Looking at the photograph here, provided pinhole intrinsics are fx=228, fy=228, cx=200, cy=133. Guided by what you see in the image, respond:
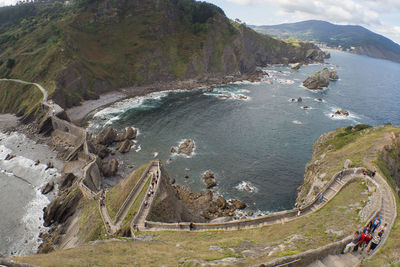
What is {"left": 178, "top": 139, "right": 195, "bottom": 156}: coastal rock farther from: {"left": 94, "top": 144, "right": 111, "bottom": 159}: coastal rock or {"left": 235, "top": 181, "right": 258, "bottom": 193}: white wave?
{"left": 94, "top": 144, "right": 111, "bottom": 159}: coastal rock

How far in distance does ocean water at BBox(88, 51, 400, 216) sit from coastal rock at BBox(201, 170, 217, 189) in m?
1.45

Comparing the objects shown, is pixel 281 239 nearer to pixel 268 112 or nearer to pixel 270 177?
pixel 270 177

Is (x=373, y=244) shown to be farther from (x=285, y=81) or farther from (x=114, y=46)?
(x=285, y=81)

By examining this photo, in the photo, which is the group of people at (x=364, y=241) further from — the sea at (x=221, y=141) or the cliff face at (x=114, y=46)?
the cliff face at (x=114, y=46)

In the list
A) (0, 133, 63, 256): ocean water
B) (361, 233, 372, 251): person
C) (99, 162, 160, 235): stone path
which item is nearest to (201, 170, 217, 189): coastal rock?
(99, 162, 160, 235): stone path

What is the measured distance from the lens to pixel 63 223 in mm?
42969

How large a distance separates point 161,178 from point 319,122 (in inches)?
3033

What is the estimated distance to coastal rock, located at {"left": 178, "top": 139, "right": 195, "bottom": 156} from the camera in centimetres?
6619

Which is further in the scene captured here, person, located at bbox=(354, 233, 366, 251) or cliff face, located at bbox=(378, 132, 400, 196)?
cliff face, located at bbox=(378, 132, 400, 196)

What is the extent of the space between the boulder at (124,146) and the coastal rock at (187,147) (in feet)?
49.6

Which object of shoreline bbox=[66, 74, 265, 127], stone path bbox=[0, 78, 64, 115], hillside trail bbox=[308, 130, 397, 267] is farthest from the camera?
shoreline bbox=[66, 74, 265, 127]

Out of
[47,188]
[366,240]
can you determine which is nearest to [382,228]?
[366,240]

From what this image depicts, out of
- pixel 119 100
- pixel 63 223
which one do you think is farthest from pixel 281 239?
pixel 119 100

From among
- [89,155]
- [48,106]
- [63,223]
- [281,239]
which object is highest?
[281,239]
